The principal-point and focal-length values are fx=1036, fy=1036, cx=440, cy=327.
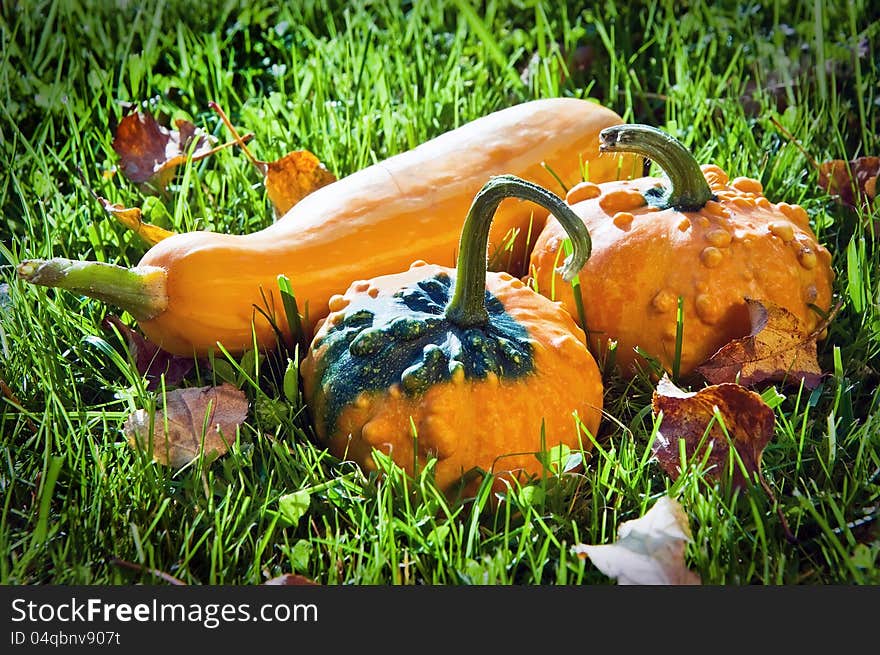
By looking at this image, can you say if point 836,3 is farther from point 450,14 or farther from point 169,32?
point 169,32

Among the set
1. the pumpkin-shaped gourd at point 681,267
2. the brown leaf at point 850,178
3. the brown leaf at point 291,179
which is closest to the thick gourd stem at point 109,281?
the brown leaf at point 291,179

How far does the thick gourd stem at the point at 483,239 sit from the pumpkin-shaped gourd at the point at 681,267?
0.25 meters

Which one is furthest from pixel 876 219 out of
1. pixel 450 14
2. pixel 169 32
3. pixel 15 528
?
pixel 169 32

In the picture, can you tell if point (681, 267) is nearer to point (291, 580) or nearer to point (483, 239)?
point (483, 239)

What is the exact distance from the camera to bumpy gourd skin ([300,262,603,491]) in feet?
6.25

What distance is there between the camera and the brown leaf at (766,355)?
2.14 meters

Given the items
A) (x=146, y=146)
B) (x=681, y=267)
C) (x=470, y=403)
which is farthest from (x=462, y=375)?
(x=146, y=146)

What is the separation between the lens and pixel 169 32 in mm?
3832

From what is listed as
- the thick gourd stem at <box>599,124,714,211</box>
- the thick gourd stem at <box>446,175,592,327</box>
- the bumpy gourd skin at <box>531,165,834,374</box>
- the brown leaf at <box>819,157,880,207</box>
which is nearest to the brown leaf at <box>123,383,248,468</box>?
the thick gourd stem at <box>446,175,592,327</box>

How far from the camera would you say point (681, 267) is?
7.13 feet

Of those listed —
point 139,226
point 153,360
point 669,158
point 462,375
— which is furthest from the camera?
point 139,226

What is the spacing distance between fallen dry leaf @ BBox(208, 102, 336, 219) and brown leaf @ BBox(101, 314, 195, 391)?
2.05ft

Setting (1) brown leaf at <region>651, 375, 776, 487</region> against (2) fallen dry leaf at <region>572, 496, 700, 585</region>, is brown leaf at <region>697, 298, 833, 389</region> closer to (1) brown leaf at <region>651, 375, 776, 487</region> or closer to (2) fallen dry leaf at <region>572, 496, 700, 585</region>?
(1) brown leaf at <region>651, 375, 776, 487</region>

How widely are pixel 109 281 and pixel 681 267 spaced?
1196 millimetres
